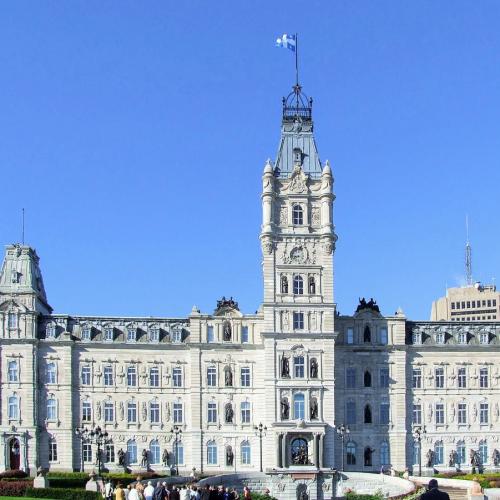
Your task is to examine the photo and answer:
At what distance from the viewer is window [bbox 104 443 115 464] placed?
10519cm

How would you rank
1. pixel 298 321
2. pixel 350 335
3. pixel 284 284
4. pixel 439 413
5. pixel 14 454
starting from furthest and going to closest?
pixel 350 335, pixel 439 413, pixel 284 284, pixel 298 321, pixel 14 454

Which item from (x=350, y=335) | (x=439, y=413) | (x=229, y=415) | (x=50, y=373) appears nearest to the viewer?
(x=50, y=373)

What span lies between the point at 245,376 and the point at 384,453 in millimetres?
15939

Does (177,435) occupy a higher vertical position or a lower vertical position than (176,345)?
lower

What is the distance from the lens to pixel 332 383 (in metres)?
104

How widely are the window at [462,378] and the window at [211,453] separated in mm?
25931

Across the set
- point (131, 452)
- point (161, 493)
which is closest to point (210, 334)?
point (131, 452)

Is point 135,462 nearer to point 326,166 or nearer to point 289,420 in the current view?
point 289,420

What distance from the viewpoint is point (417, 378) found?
358ft

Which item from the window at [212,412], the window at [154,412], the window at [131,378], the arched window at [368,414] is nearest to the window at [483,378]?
the arched window at [368,414]

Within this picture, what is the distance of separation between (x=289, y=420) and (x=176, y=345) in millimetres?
13914

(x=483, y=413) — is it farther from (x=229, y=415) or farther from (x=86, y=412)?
(x=86, y=412)

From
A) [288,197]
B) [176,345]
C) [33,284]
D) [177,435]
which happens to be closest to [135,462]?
[177,435]

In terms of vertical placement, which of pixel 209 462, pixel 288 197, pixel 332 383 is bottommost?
pixel 209 462
